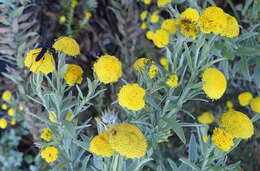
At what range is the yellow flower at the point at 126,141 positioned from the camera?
2.77 feet

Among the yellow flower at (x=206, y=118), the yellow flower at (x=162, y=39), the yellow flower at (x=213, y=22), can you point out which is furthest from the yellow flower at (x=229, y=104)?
the yellow flower at (x=213, y=22)

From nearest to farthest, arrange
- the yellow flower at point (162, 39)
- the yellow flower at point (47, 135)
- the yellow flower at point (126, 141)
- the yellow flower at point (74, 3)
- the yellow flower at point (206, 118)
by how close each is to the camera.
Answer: the yellow flower at point (126, 141) < the yellow flower at point (47, 135) < the yellow flower at point (162, 39) < the yellow flower at point (206, 118) < the yellow flower at point (74, 3)

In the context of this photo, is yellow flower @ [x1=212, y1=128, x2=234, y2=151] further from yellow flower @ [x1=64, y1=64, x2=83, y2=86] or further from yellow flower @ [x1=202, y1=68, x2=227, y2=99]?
yellow flower @ [x1=64, y1=64, x2=83, y2=86]

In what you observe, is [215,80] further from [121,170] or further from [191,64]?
[121,170]

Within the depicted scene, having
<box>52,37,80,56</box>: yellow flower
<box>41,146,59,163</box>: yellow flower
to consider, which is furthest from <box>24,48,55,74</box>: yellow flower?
<box>41,146,59,163</box>: yellow flower

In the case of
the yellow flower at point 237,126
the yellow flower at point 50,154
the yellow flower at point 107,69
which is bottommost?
the yellow flower at point 50,154

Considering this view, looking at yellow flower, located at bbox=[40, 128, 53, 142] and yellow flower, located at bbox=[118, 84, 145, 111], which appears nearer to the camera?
yellow flower, located at bbox=[118, 84, 145, 111]

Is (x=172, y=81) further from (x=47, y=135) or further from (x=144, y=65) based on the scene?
(x=47, y=135)

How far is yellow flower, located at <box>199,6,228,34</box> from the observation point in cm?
97

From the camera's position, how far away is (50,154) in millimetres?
1168

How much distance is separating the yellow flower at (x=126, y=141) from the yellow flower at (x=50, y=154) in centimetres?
38

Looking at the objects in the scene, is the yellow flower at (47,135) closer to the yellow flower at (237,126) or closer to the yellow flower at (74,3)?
the yellow flower at (237,126)

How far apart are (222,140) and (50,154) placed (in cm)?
56

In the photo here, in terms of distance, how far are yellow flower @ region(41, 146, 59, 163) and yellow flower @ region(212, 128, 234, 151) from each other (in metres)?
0.53
